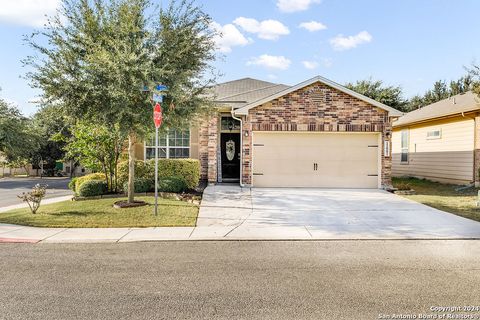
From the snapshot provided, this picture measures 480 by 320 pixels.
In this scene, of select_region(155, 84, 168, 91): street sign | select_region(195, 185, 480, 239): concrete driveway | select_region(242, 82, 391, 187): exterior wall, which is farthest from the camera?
select_region(242, 82, 391, 187): exterior wall

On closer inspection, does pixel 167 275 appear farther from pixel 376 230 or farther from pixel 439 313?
pixel 376 230

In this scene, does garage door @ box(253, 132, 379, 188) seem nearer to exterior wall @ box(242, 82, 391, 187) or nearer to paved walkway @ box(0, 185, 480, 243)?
exterior wall @ box(242, 82, 391, 187)

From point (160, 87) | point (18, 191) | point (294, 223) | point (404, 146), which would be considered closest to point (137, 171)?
point (160, 87)

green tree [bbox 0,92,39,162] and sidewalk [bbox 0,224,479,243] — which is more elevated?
green tree [bbox 0,92,39,162]

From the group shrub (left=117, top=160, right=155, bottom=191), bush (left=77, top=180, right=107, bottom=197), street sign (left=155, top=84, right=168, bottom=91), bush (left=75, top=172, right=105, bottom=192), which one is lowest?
bush (left=77, top=180, right=107, bottom=197)

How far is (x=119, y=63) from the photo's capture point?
9453mm

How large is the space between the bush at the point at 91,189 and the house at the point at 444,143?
48.4 ft

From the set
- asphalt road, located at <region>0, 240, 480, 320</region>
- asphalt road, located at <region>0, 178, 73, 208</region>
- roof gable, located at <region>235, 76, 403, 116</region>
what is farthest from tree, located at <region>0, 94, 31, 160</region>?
asphalt road, located at <region>0, 240, 480, 320</region>

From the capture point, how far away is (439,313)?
4043mm

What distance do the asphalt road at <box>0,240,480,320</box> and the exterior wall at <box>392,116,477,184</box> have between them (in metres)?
11.5

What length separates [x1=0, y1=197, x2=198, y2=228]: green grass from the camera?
8969mm

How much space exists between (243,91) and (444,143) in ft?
34.1

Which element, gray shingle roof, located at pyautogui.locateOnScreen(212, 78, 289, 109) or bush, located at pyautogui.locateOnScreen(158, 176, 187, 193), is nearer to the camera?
bush, located at pyautogui.locateOnScreen(158, 176, 187, 193)

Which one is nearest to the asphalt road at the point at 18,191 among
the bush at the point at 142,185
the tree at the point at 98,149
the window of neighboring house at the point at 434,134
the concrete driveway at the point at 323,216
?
the tree at the point at 98,149
